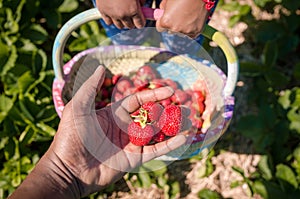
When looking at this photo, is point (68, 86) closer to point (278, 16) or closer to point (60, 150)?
point (60, 150)

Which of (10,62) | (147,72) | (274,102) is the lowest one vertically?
(274,102)

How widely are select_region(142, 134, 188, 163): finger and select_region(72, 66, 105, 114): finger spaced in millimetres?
212

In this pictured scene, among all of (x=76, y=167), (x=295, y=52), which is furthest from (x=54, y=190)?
(x=295, y=52)

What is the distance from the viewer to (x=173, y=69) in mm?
1840

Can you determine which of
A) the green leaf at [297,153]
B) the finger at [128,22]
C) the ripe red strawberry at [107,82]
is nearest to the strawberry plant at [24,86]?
the ripe red strawberry at [107,82]

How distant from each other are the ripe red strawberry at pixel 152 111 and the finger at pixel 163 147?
0.26 ft

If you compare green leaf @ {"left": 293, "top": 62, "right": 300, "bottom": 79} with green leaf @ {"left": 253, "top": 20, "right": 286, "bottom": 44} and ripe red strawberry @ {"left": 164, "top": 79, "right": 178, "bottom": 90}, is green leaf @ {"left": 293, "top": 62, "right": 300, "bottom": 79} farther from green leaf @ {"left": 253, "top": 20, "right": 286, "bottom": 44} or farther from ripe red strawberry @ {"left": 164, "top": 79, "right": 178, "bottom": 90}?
ripe red strawberry @ {"left": 164, "top": 79, "right": 178, "bottom": 90}

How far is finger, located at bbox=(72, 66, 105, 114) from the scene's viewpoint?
139 centimetres

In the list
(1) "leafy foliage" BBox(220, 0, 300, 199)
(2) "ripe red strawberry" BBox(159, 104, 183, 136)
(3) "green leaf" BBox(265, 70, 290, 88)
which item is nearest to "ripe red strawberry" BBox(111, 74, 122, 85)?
(2) "ripe red strawberry" BBox(159, 104, 183, 136)

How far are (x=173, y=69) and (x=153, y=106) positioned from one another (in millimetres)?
401

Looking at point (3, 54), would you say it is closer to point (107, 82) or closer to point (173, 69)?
point (107, 82)

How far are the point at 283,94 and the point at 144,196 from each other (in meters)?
0.72

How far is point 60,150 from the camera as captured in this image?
1401 millimetres

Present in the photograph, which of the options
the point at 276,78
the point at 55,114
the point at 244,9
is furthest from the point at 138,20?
the point at 244,9
